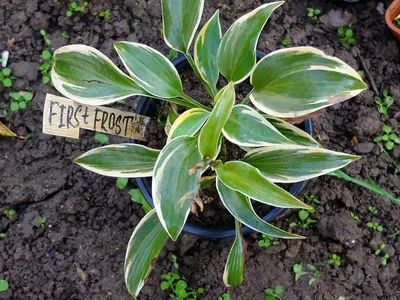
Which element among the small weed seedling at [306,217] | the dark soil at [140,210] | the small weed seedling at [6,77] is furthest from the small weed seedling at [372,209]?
the small weed seedling at [6,77]

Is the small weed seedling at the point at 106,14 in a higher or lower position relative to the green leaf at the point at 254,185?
lower

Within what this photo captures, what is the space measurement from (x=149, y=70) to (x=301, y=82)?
342mm

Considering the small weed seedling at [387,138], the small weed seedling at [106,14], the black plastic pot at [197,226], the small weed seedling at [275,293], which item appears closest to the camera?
the black plastic pot at [197,226]

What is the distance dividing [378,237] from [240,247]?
480 millimetres

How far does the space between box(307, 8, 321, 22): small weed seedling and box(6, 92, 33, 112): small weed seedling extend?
89cm

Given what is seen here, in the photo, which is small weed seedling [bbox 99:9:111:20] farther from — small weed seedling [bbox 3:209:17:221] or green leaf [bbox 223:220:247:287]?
green leaf [bbox 223:220:247:287]

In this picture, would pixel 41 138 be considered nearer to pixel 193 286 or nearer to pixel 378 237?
pixel 193 286

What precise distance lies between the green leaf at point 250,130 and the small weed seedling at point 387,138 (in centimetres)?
59

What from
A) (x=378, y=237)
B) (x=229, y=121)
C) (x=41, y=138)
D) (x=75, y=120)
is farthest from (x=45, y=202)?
(x=378, y=237)

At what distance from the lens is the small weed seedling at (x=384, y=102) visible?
5.05 feet

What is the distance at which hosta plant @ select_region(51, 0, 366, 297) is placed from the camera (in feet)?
3.33

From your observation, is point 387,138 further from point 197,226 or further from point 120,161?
point 120,161

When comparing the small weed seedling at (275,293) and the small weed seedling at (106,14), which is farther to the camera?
the small weed seedling at (106,14)

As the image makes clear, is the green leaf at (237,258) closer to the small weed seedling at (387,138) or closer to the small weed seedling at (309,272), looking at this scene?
the small weed seedling at (309,272)
